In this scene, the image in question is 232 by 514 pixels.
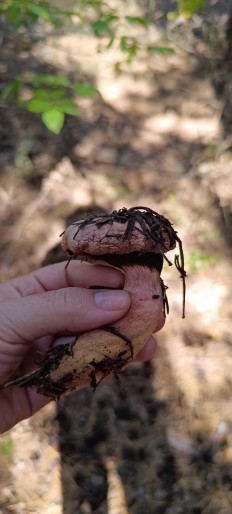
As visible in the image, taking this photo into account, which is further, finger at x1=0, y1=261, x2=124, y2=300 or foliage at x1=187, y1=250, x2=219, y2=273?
foliage at x1=187, y1=250, x2=219, y2=273

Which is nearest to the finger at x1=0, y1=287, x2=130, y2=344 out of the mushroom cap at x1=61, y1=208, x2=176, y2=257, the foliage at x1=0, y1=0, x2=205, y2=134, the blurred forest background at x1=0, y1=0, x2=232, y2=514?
the mushroom cap at x1=61, y1=208, x2=176, y2=257

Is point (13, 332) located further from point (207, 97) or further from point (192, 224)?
point (207, 97)

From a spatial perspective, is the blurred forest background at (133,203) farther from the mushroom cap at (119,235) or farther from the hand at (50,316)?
the mushroom cap at (119,235)

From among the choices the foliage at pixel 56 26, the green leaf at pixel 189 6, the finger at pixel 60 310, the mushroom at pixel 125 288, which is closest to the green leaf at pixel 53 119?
the foliage at pixel 56 26

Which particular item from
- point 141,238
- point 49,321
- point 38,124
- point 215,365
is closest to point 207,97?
point 38,124

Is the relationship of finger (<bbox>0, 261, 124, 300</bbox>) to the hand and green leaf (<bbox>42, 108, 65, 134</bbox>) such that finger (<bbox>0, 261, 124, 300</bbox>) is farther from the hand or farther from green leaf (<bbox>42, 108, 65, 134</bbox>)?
green leaf (<bbox>42, 108, 65, 134</bbox>)

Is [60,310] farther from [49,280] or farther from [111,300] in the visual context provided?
[49,280]
